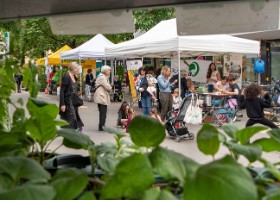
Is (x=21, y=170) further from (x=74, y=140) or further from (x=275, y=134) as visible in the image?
(x=275, y=134)

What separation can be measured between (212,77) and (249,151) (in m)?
14.0

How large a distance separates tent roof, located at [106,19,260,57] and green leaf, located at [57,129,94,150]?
10252mm

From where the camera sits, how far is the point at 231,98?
12594mm

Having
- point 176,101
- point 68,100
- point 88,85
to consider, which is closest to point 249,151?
point 68,100

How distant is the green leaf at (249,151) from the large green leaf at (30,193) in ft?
1.48

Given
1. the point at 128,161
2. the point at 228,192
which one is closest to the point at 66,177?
the point at 128,161

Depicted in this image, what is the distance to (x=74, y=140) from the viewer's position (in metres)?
1.04

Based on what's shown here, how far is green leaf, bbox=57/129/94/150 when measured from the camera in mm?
1044

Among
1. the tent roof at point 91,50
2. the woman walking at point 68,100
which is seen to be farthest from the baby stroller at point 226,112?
the tent roof at point 91,50

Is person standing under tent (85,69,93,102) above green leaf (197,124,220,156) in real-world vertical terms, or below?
below

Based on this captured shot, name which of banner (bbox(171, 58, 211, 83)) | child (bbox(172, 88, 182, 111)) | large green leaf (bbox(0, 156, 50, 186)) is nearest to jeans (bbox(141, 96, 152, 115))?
child (bbox(172, 88, 182, 111))

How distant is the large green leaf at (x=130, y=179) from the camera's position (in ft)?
2.19

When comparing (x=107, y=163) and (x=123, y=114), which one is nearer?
(x=107, y=163)

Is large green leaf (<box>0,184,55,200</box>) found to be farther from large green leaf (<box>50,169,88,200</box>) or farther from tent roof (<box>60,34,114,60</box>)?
tent roof (<box>60,34,114,60</box>)
